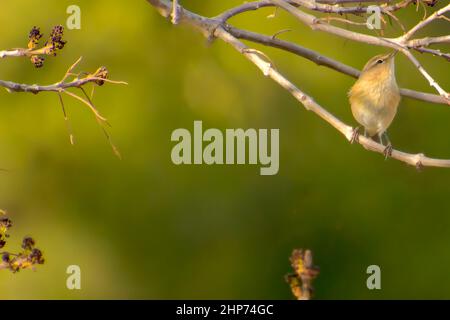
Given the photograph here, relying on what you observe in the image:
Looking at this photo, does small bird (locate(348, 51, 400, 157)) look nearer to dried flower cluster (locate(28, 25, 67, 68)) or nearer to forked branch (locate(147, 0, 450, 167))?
forked branch (locate(147, 0, 450, 167))

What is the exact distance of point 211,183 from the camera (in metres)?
7.38

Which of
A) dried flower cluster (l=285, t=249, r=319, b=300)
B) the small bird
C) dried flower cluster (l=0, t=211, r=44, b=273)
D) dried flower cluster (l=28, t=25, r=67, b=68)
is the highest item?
the small bird

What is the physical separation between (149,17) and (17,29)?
118cm

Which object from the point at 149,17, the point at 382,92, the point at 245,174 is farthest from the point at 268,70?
the point at 149,17

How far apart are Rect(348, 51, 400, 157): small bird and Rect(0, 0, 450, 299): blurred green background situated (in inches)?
92.5

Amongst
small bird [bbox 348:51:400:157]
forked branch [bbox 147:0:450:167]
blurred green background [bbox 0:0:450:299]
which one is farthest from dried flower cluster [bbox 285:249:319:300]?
blurred green background [bbox 0:0:450:299]

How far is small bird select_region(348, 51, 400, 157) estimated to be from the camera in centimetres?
468

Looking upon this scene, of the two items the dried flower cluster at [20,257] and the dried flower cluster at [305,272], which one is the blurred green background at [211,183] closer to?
the dried flower cluster at [20,257]

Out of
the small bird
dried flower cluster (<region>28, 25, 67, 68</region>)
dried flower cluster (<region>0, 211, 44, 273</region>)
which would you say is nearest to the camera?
dried flower cluster (<region>0, 211, 44, 273</region>)

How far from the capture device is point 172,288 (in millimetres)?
7262

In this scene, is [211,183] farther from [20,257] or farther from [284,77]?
[20,257]

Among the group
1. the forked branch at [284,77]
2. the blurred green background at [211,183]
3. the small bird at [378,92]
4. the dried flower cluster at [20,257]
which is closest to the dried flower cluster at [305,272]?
the dried flower cluster at [20,257]

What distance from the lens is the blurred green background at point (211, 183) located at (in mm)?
7242

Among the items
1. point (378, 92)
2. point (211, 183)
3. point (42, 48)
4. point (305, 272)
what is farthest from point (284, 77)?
point (211, 183)
